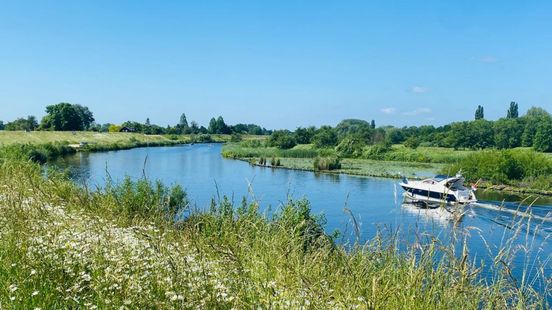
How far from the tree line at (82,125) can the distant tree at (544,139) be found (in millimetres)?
103528

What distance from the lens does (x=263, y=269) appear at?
3.32m

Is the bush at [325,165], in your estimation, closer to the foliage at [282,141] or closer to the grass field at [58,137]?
the foliage at [282,141]

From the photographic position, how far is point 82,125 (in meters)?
112

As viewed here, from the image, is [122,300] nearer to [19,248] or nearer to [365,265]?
[19,248]

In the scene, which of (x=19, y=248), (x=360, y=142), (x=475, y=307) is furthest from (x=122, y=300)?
(x=360, y=142)

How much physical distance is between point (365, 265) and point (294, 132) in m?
106

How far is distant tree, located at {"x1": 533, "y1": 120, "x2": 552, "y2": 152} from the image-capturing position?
3113 inches

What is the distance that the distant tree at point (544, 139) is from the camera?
79.1m

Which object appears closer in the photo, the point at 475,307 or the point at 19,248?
the point at 475,307

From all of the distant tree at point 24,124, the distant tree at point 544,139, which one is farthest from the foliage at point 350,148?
the distant tree at point 24,124

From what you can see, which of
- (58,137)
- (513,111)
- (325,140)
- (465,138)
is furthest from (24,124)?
(513,111)

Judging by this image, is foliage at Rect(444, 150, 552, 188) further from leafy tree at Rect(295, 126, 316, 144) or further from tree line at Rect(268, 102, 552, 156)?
leafy tree at Rect(295, 126, 316, 144)

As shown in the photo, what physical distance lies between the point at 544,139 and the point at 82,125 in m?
106

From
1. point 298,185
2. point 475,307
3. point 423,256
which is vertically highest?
point 423,256
